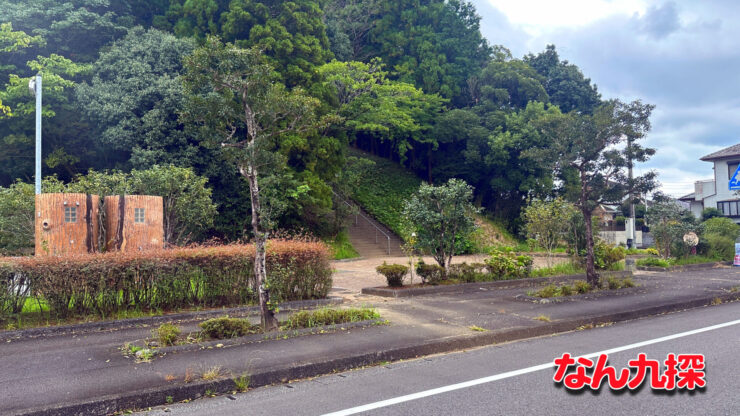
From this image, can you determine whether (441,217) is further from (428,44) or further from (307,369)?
(428,44)

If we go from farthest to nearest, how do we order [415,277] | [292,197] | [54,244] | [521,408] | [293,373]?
[292,197], [415,277], [54,244], [293,373], [521,408]

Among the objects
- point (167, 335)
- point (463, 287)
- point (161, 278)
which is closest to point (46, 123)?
point (161, 278)

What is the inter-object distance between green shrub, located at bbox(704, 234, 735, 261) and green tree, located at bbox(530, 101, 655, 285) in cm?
1263

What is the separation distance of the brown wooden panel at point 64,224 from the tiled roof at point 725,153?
43660mm

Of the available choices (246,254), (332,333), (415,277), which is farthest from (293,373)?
(415,277)

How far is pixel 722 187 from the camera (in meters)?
41.6

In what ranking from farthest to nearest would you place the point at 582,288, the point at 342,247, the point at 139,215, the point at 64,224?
the point at 342,247 < the point at 139,215 < the point at 582,288 < the point at 64,224

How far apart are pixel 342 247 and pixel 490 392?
2177 centimetres

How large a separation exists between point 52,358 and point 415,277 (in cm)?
1024

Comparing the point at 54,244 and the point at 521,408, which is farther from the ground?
the point at 54,244

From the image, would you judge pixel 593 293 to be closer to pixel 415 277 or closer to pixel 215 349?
pixel 415 277

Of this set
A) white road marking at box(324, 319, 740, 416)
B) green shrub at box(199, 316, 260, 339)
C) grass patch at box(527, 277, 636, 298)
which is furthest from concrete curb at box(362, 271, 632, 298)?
white road marking at box(324, 319, 740, 416)

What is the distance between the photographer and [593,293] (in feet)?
38.9

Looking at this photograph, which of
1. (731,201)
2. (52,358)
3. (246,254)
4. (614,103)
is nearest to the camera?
(52,358)
